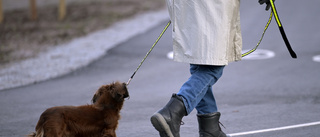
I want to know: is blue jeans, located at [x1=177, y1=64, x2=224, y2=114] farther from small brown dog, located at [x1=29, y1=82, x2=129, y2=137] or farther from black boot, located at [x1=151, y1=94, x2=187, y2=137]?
small brown dog, located at [x1=29, y1=82, x2=129, y2=137]

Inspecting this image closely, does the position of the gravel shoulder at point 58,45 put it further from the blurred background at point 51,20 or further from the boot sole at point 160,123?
the boot sole at point 160,123

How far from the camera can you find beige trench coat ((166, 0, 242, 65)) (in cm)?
462

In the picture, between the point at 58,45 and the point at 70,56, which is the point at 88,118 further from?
the point at 58,45

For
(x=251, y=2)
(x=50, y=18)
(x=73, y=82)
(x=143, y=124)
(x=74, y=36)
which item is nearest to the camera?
(x=143, y=124)

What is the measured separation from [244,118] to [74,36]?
7.34m

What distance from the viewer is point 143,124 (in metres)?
6.16

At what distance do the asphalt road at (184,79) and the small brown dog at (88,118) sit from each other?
927 millimetres

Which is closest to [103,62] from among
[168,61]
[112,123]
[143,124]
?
[168,61]

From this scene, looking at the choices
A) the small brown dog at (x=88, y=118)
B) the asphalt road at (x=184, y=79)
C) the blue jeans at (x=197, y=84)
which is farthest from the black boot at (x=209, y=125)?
the small brown dog at (x=88, y=118)

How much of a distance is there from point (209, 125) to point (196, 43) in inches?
34.1

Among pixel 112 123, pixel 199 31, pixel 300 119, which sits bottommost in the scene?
pixel 300 119

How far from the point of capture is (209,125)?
5.07 m

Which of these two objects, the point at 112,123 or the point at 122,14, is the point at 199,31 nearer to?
the point at 112,123

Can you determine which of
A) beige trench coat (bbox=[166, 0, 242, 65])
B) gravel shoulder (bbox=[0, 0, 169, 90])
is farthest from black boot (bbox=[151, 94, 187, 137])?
gravel shoulder (bbox=[0, 0, 169, 90])
